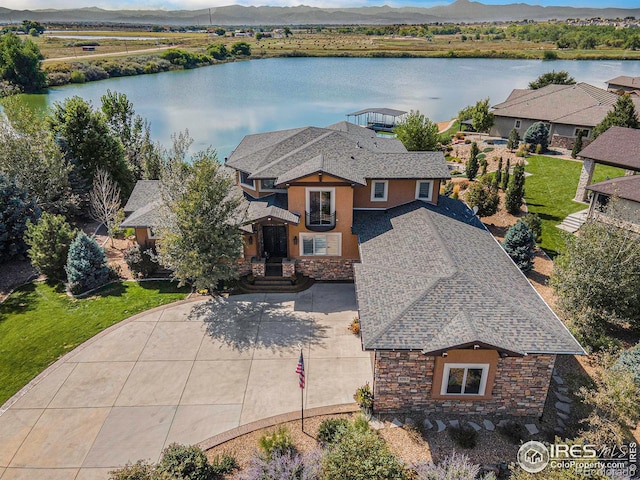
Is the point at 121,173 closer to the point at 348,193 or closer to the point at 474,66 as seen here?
the point at 348,193

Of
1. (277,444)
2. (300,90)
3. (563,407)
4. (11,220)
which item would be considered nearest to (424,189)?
(563,407)

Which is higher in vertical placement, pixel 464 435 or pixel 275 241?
pixel 275 241

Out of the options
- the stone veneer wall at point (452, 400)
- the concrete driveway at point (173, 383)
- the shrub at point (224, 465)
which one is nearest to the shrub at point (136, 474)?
the shrub at point (224, 465)

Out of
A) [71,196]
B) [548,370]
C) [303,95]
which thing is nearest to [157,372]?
[548,370]

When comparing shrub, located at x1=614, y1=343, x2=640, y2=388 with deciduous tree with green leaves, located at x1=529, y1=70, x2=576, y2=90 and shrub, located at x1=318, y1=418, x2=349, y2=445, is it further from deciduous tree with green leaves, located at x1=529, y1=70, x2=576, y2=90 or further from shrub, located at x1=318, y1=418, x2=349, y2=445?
deciduous tree with green leaves, located at x1=529, y1=70, x2=576, y2=90

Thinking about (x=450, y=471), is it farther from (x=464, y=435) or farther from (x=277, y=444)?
(x=277, y=444)

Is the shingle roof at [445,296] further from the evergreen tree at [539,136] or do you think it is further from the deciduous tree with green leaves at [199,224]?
the evergreen tree at [539,136]

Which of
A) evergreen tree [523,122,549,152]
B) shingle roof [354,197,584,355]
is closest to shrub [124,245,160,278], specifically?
shingle roof [354,197,584,355]
